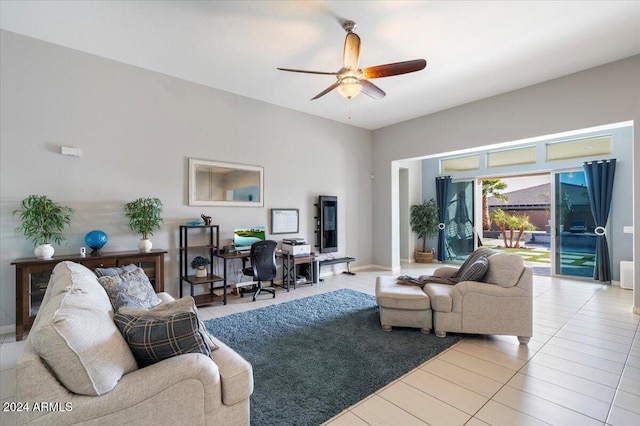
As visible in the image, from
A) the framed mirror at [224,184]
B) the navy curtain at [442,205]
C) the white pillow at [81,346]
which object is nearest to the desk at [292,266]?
the framed mirror at [224,184]

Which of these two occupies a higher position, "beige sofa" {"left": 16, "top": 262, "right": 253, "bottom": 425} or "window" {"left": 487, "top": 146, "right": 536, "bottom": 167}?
"window" {"left": 487, "top": 146, "right": 536, "bottom": 167}

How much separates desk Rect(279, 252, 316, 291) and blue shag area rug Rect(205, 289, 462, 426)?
1008 mm

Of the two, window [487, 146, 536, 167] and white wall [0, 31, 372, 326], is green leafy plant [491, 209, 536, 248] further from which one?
white wall [0, 31, 372, 326]

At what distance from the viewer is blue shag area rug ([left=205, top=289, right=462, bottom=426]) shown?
2.07m

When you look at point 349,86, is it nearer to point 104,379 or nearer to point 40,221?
point 104,379

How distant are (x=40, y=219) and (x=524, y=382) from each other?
5082mm

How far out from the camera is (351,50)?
302 centimetres

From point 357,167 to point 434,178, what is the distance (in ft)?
8.39

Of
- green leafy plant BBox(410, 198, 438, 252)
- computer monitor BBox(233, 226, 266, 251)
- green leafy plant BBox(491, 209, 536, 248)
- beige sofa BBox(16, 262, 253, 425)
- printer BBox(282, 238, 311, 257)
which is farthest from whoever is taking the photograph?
green leafy plant BBox(491, 209, 536, 248)

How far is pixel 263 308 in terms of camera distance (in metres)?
4.16

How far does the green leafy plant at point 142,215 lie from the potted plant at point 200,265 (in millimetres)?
747

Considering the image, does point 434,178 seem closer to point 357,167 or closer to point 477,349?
point 357,167

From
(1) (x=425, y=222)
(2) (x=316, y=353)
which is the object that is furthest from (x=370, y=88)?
(1) (x=425, y=222)

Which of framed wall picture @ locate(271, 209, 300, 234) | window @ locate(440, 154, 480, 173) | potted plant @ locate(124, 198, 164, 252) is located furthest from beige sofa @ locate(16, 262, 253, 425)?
window @ locate(440, 154, 480, 173)
